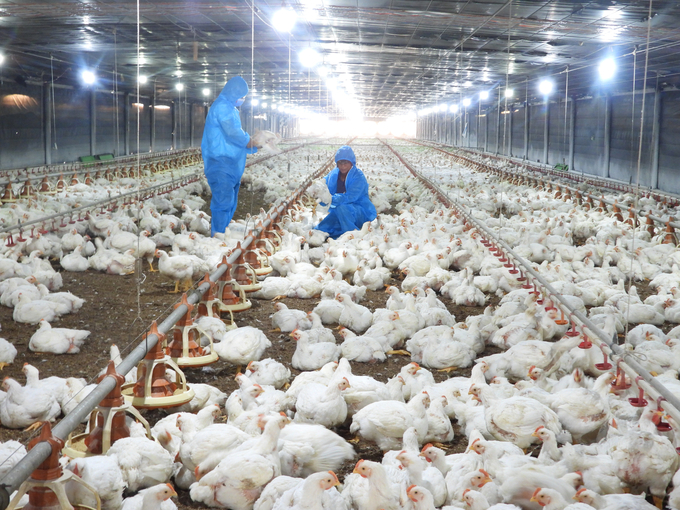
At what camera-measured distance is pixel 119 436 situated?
3.23 metres

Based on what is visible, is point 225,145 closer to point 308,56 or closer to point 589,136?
point 308,56

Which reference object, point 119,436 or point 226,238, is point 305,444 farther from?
point 226,238

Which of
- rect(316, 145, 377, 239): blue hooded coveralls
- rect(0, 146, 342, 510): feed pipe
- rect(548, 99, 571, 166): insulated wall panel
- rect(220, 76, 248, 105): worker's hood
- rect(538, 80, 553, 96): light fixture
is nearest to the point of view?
rect(0, 146, 342, 510): feed pipe

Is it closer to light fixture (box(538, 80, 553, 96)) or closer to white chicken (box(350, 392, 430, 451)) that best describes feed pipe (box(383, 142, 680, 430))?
white chicken (box(350, 392, 430, 451))

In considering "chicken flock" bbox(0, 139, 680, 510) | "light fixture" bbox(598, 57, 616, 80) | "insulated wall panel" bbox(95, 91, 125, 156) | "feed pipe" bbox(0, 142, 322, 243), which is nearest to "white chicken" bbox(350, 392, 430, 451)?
"chicken flock" bbox(0, 139, 680, 510)

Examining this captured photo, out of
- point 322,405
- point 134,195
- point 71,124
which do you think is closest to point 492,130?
point 71,124

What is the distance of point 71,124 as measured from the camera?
20906 mm

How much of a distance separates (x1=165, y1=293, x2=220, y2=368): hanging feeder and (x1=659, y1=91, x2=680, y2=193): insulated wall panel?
14.9 metres

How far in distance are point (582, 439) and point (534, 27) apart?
9.16m

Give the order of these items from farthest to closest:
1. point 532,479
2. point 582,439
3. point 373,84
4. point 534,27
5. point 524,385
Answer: point 373,84
point 534,27
point 524,385
point 582,439
point 532,479

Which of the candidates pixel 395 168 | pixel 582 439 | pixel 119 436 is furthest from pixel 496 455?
pixel 395 168

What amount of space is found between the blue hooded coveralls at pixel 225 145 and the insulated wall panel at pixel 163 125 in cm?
2062

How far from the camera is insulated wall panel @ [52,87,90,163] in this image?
782 inches

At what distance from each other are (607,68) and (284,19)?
27.2 ft
